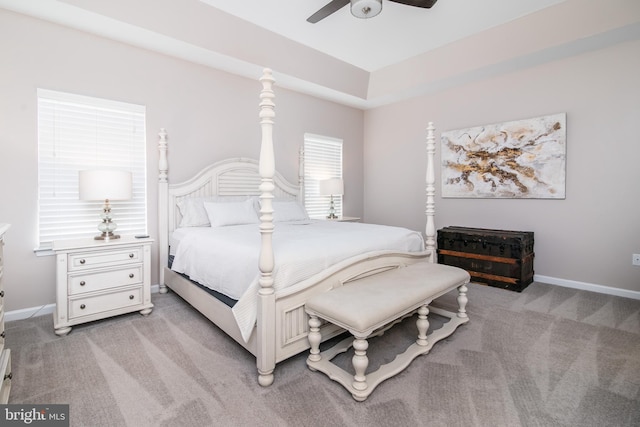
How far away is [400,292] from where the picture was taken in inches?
79.3

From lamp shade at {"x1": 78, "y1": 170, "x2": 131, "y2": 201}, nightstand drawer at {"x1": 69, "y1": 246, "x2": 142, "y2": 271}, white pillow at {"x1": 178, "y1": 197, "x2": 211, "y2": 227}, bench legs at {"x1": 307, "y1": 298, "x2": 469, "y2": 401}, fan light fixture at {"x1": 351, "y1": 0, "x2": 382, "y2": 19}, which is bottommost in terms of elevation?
bench legs at {"x1": 307, "y1": 298, "x2": 469, "y2": 401}

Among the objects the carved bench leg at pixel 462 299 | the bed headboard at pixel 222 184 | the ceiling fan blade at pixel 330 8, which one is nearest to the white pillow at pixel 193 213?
the bed headboard at pixel 222 184

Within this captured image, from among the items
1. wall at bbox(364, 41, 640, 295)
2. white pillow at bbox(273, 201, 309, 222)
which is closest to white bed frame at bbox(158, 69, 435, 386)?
white pillow at bbox(273, 201, 309, 222)

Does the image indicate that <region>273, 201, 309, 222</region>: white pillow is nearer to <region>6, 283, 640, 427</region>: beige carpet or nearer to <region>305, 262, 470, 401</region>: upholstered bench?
<region>6, 283, 640, 427</region>: beige carpet

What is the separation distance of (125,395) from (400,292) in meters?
1.68

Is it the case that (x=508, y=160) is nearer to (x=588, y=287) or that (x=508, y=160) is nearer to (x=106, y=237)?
(x=588, y=287)

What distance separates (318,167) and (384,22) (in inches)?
89.2

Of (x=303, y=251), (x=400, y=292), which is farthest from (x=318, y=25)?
(x=400, y=292)

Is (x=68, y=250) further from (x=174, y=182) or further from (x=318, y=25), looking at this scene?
(x=318, y=25)

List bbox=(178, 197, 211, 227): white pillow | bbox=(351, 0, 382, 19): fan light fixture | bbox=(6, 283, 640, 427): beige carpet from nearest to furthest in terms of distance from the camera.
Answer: bbox=(6, 283, 640, 427): beige carpet < bbox=(351, 0, 382, 19): fan light fixture < bbox=(178, 197, 211, 227): white pillow

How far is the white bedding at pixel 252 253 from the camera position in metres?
1.94

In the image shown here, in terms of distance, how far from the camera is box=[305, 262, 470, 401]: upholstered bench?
1701 mm

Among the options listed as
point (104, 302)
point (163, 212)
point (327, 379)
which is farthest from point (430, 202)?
point (104, 302)

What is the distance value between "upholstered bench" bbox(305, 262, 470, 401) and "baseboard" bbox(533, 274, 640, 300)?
2072 mm
